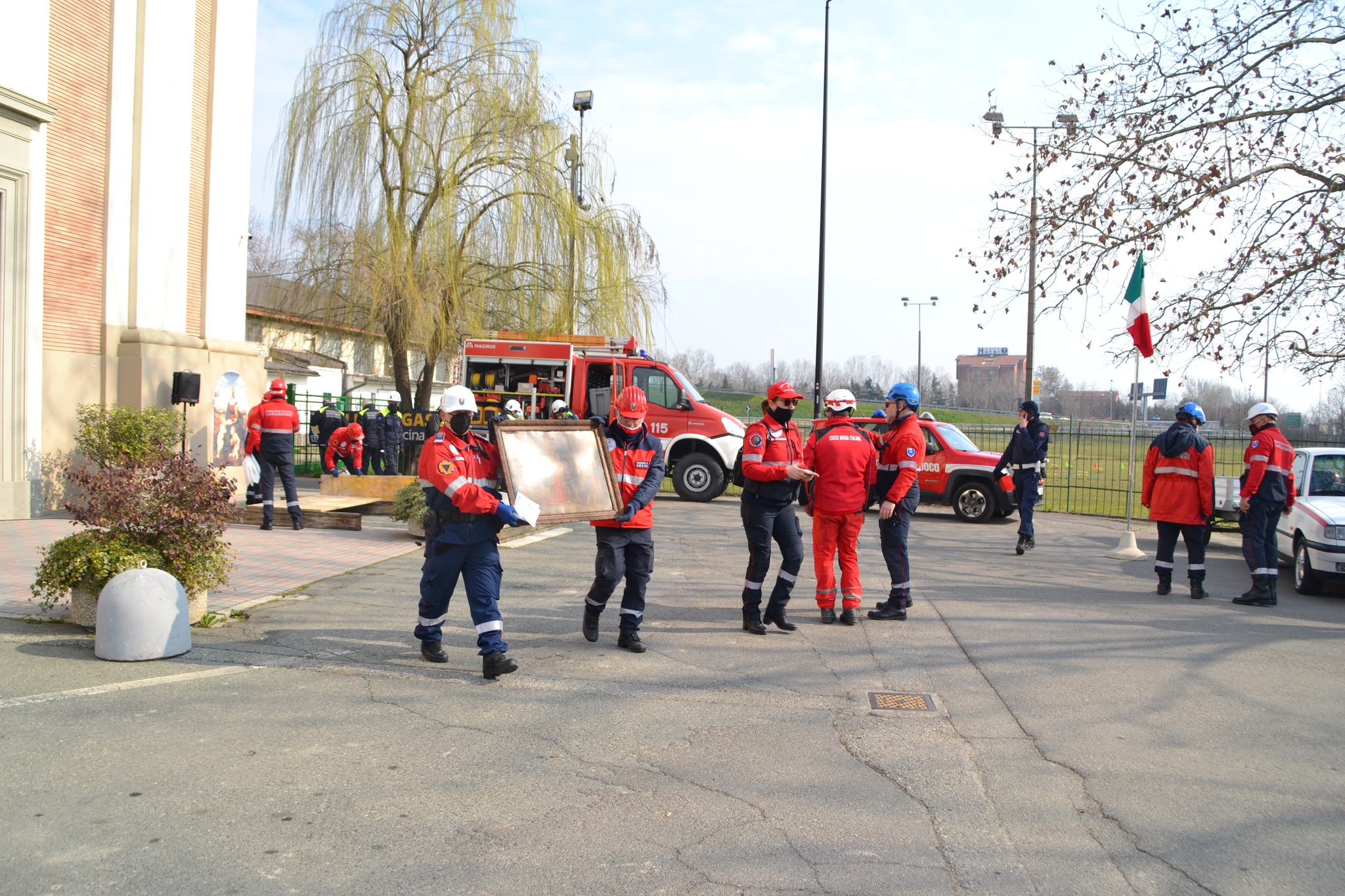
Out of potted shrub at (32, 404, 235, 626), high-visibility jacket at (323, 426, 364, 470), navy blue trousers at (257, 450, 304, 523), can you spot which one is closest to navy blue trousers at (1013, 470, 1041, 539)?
navy blue trousers at (257, 450, 304, 523)

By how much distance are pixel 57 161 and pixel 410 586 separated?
8.06m

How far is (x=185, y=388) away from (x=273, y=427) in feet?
6.12

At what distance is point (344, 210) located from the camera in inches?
783

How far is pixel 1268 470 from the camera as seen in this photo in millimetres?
9164

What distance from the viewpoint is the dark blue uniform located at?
1229 cm

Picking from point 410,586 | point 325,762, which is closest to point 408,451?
point 410,586

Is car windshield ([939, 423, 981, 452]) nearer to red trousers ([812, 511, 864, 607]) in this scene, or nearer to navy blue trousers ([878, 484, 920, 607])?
navy blue trousers ([878, 484, 920, 607])

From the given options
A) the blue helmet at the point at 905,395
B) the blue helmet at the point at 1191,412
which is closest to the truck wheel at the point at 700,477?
the blue helmet at the point at 1191,412

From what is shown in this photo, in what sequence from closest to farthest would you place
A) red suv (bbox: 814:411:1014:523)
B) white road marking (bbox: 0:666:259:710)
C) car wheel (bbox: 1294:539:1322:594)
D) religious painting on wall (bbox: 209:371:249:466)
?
white road marking (bbox: 0:666:259:710), car wheel (bbox: 1294:539:1322:594), religious painting on wall (bbox: 209:371:249:466), red suv (bbox: 814:411:1014:523)

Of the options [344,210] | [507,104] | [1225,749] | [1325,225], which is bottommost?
[1225,749]

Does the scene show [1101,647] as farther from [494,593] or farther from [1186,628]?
[494,593]

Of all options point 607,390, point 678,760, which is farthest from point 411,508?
point 678,760

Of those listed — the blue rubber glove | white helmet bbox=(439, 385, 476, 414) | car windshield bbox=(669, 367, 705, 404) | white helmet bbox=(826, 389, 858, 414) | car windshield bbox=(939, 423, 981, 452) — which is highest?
car windshield bbox=(669, 367, 705, 404)

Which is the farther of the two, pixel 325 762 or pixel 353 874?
pixel 325 762
